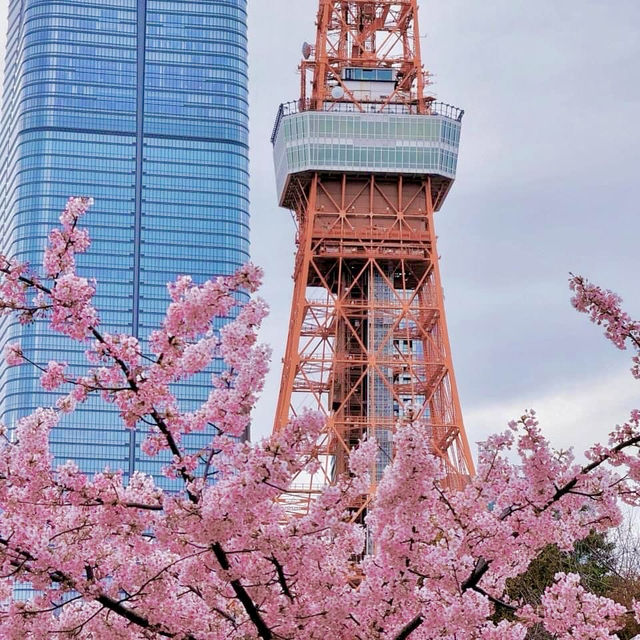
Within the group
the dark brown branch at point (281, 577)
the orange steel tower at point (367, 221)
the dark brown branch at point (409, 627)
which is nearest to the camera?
the dark brown branch at point (281, 577)

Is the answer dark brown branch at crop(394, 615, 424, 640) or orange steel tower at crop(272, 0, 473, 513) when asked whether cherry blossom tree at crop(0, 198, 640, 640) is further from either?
orange steel tower at crop(272, 0, 473, 513)

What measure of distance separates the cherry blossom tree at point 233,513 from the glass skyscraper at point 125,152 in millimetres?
114937

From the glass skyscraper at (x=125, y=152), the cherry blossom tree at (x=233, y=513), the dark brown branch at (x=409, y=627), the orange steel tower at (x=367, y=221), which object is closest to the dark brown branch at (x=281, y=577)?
the cherry blossom tree at (x=233, y=513)

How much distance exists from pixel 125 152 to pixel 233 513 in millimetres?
129394

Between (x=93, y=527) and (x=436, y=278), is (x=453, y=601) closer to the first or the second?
(x=93, y=527)

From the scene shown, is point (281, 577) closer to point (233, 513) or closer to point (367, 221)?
point (233, 513)

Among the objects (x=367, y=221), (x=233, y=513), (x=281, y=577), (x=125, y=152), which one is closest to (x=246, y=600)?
(x=281, y=577)

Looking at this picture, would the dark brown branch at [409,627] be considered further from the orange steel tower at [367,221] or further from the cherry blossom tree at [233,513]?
the orange steel tower at [367,221]

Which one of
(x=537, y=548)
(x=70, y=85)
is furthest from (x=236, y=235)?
(x=537, y=548)

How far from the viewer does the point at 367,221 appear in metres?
69.6

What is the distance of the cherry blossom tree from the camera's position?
456 inches

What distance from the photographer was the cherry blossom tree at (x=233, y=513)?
11586mm

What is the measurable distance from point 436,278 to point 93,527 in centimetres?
5587

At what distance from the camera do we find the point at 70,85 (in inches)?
5492
